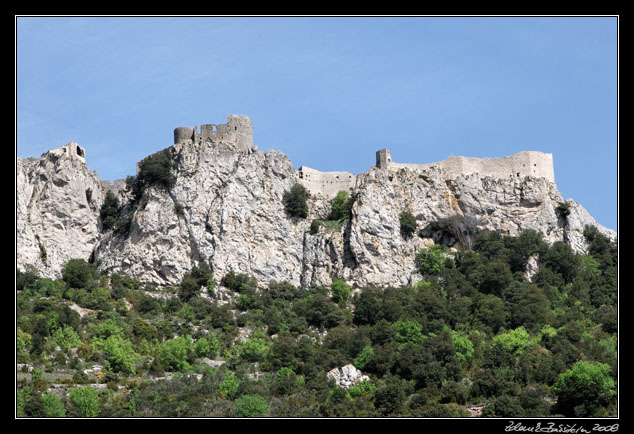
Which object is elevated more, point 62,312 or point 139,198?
point 139,198

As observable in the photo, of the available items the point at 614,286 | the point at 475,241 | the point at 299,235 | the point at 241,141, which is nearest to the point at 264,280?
the point at 299,235

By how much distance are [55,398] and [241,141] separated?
3096cm

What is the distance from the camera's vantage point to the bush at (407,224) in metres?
88.9

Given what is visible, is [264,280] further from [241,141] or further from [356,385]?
[356,385]

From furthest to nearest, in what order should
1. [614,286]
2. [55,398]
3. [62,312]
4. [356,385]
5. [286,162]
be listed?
[286,162]
[614,286]
[62,312]
[356,385]
[55,398]

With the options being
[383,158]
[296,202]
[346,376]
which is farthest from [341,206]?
[346,376]

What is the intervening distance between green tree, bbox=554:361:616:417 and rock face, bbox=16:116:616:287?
914 inches

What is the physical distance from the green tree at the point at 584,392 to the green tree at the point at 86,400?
2375 centimetres

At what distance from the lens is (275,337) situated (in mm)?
78250

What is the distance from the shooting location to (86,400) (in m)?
63.2

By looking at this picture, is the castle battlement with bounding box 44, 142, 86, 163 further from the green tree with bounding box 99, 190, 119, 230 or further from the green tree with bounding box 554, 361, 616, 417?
the green tree with bounding box 554, 361, 616, 417

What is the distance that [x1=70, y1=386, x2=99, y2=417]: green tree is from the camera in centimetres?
6228

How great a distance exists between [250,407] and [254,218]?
25342 mm

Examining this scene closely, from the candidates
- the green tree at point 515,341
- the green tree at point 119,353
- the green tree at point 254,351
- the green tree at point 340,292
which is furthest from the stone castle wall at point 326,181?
the green tree at point 119,353
